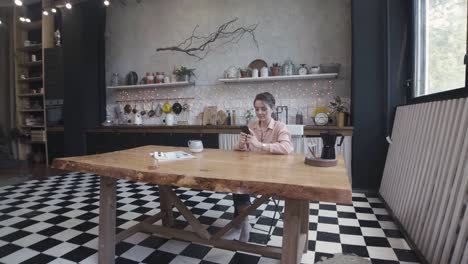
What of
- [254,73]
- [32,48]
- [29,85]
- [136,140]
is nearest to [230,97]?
[254,73]

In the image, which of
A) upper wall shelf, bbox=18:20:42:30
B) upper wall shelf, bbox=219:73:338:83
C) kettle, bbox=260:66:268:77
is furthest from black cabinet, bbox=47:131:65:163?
kettle, bbox=260:66:268:77

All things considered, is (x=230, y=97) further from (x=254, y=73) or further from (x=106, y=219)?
(x=106, y=219)

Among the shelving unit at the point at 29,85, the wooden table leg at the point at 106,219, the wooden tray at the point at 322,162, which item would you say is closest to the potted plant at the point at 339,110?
the wooden tray at the point at 322,162

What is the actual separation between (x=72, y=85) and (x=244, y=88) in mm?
3653

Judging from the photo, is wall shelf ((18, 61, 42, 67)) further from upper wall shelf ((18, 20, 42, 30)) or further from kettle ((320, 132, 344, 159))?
kettle ((320, 132, 344, 159))

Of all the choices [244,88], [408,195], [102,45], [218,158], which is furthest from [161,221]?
[102,45]

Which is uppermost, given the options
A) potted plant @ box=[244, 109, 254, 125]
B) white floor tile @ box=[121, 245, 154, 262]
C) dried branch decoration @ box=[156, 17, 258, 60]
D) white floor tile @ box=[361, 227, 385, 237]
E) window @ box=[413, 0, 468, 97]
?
dried branch decoration @ box=[156, 17, 258, 60]

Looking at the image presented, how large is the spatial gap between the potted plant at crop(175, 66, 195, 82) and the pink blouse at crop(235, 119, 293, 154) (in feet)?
10.1

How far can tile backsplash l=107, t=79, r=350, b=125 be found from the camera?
4621 mm

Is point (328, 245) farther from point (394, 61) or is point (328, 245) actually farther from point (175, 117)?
point (175, 117)

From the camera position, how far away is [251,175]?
133 centimetres

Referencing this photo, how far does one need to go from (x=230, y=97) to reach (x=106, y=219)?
141 inches

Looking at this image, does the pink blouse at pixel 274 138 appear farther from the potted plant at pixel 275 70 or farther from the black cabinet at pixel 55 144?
the black cabinet at pixel 55 144

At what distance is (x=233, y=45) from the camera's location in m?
5.07
